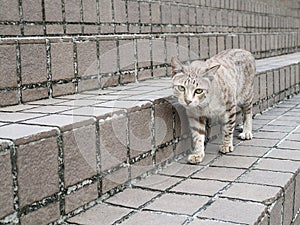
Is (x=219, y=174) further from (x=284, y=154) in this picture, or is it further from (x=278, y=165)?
(x=284, y=154)

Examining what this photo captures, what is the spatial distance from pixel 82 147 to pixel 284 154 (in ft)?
4.43

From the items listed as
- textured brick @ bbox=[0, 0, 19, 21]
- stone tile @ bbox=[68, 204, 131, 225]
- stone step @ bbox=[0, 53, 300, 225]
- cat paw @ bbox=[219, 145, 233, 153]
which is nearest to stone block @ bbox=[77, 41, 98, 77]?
stone step @ bbox=[0, 53, 300, 225]

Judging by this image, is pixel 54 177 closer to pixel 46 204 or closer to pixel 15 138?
pixel 46 204

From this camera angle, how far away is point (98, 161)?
6.34 ft

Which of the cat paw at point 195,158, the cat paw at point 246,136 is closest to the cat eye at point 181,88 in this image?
the cat paw at point 195,158

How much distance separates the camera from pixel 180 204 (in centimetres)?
189

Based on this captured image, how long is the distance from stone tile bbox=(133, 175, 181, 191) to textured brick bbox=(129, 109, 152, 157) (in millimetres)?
147

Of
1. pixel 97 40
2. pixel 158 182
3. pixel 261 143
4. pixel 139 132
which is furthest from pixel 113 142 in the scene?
pixel 261 143

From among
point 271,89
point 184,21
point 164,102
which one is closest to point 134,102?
point 164,102

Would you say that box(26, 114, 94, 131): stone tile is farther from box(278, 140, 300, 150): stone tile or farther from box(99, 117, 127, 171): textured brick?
box(278, 140, 300, 150): stone tile

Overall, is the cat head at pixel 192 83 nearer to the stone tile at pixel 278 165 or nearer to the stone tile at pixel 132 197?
the stone tile at pixel 278 165

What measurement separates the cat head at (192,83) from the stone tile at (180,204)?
2.00 ft

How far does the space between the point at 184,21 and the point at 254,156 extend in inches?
71.2

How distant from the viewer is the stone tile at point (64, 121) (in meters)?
1.75
